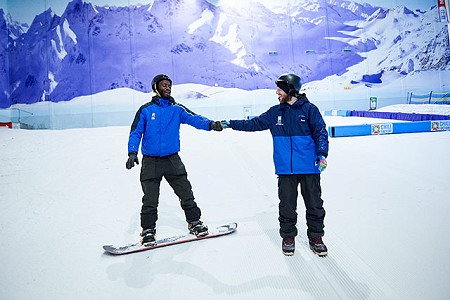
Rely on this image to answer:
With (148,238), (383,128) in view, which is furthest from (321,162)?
(383,128)

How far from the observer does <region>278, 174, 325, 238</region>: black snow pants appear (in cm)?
182

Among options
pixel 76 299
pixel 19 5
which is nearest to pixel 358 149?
pixel 76 299

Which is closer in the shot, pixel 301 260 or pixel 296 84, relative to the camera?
pixel 301 260

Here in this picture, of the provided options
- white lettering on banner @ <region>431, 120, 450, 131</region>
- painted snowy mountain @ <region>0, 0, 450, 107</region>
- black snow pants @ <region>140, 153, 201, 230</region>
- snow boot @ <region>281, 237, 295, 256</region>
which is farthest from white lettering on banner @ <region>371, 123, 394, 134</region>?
painted snowy mountain @ <region>0, 0, 450, 107</region>

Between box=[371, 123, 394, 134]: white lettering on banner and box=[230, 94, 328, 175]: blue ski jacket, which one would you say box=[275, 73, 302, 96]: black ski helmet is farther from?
box=[371, 123, 394, 134]: white lettering on banner

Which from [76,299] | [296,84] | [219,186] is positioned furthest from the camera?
[219,186]

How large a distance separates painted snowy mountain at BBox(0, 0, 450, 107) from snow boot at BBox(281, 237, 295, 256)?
45.7ft

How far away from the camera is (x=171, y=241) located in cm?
202

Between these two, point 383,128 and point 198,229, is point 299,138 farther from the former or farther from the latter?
point 383,128

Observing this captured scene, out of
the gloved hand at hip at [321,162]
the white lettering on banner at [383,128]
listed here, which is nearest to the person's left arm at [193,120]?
the gloved hand at hip at [321,162]

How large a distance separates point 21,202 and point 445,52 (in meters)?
19.9

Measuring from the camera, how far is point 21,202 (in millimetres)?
3094

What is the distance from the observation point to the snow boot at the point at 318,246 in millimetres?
1742

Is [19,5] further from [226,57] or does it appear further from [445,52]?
[445,52]
